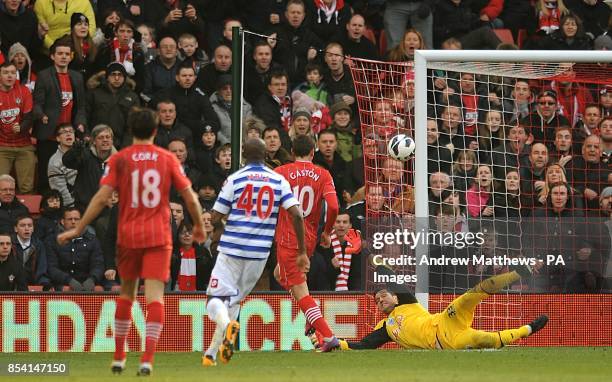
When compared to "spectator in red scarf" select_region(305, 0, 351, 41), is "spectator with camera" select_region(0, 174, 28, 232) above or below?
below

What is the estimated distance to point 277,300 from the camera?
15414mm

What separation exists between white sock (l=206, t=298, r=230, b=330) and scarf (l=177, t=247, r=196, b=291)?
4064mm

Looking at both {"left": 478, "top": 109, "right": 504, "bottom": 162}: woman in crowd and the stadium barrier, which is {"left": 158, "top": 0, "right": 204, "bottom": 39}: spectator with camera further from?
the stadium barrier

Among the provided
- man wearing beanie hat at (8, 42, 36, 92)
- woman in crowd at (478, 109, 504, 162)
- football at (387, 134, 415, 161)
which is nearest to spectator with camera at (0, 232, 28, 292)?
man wearing beanie hat at (8, 42, 36, 92)

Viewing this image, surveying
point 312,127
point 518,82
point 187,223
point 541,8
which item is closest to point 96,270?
point 187,223

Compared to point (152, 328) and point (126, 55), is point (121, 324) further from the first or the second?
point (126, 55)

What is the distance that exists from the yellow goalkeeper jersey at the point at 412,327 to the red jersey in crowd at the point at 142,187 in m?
4.38

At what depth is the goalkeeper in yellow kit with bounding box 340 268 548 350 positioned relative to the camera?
544 inches

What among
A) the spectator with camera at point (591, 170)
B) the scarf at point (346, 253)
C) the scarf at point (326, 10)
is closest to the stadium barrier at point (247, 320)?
the scarf at point (346, 253)

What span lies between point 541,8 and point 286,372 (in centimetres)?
1163

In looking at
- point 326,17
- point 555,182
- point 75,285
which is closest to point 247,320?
point 75,285

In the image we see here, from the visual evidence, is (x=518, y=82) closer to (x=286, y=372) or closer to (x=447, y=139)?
(x=447, y=139)

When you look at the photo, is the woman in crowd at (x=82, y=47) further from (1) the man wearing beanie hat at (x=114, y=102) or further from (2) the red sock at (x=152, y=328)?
(2) the red sock at (x=152, y=328)

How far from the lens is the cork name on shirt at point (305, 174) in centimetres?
1372
